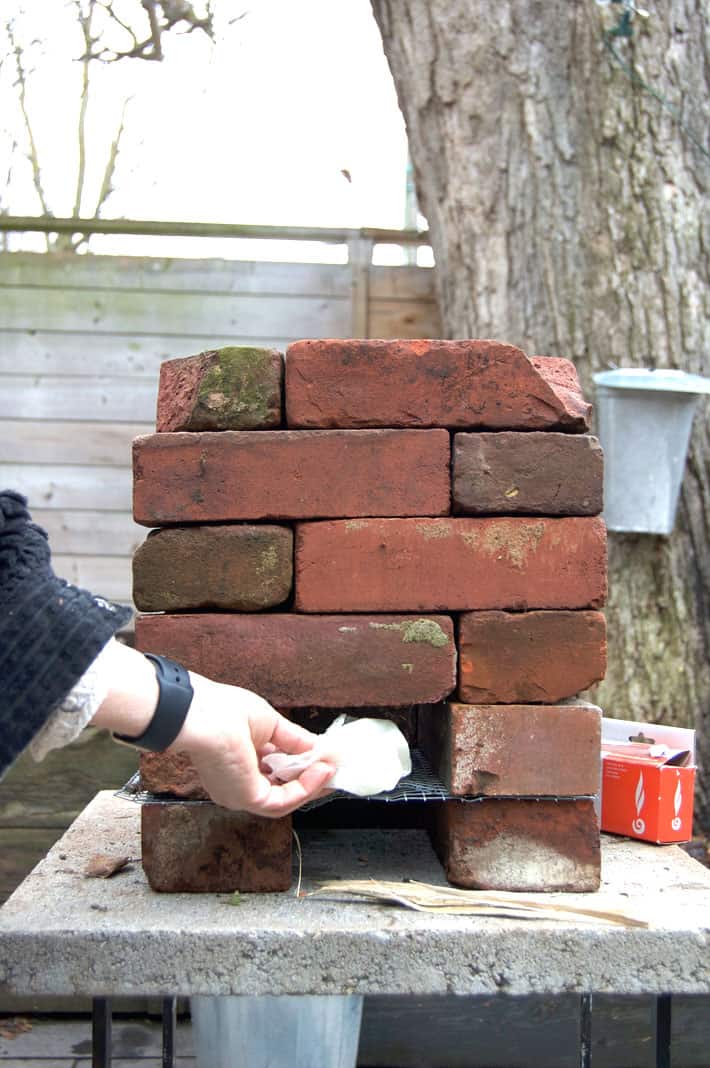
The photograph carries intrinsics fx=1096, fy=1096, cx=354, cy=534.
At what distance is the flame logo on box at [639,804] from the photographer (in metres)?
2.38

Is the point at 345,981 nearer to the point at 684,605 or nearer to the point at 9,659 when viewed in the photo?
the point at 9,659

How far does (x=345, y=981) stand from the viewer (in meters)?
1.80

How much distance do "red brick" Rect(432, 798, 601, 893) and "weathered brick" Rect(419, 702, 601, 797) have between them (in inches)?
1.8

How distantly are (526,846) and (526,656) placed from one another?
358 millimetres

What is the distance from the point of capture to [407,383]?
81.0 inches

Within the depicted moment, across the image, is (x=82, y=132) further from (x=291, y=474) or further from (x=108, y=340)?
(x=291, y=474)

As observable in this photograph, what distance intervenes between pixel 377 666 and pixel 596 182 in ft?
6.62

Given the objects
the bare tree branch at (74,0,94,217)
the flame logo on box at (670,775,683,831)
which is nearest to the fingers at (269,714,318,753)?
the flame logo on box at (670,775,683,831)

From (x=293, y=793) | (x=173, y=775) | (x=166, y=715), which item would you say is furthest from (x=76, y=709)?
(x=173, y=775)

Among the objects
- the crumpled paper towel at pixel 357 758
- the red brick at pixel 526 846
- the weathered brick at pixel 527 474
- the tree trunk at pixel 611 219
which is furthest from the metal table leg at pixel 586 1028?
the tree trunk at pixel 611 219

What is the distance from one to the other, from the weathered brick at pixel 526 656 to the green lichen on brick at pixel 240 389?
1.82 feet

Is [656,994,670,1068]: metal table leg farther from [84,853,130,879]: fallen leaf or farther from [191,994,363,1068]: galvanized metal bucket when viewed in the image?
[84,853,130,879]: fallen leaf

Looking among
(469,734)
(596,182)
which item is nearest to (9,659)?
(469,734)

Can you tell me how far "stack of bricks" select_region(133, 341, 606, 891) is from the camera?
203 cm
